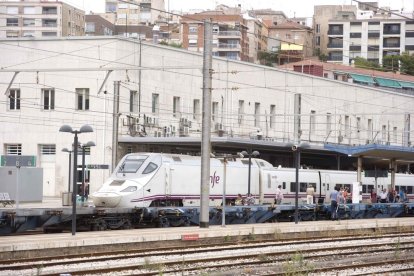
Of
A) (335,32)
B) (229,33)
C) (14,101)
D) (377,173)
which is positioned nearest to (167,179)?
(377,173)

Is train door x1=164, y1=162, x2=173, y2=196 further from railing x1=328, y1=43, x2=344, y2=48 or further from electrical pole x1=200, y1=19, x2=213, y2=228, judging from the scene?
railing x1=328, y1=43, x2=344, y2=48

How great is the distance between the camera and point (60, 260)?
22.3m

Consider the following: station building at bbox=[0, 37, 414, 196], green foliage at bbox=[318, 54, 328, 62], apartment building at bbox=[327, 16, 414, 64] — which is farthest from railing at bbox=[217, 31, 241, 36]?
station building at bbox=[0, 37, 414, 196]

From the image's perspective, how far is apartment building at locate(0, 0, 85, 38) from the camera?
136 meters

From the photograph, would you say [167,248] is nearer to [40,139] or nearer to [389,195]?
[389,195]

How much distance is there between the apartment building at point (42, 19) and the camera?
136 meters

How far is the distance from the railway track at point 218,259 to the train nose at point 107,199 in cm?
767

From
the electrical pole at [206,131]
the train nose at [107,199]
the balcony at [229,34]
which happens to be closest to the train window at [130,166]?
the train nose at [107,199]

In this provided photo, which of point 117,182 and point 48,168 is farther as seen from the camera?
point 48,168

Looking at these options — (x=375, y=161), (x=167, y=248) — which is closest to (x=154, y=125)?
(x=375, y=161)

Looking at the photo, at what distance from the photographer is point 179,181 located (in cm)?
3788

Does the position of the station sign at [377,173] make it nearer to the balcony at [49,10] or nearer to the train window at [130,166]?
the train window at [130,166]

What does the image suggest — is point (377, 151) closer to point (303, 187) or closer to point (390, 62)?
point (303, 187)

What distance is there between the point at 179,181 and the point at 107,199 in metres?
3.91
